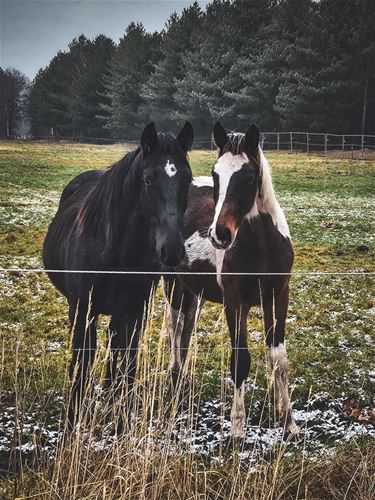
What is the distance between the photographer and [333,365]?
3.37 meters

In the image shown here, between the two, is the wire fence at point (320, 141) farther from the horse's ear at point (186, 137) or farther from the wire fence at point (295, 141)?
the horse's ear at point (186, 137)

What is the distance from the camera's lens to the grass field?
2.13 m

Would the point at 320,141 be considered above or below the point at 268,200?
above

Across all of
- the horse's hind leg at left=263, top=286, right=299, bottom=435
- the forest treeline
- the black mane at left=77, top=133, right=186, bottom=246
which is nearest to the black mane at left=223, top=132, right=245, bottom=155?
the black mane at left=77, top=133, right=186, bottom=246

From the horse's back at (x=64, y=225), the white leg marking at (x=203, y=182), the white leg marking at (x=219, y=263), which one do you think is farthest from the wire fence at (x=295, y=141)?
the white leg marking at (x=219, y=263)

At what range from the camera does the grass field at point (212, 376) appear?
2133 mm

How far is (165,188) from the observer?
220 cm

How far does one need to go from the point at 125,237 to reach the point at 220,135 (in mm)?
739

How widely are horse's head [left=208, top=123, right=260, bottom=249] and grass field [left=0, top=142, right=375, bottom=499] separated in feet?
2.22

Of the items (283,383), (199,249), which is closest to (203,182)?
(199,249)

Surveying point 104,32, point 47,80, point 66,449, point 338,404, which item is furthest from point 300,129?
point 66,449

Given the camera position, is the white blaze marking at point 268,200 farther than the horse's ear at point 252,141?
Yes

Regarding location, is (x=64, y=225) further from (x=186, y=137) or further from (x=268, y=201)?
(x=268, y=201)

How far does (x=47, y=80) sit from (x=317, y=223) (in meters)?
4.03
